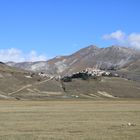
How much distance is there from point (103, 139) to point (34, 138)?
5.37m

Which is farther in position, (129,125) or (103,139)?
(129,125)

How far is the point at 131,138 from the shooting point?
3734cm

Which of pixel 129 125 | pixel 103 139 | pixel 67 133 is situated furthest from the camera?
pixel 129 125

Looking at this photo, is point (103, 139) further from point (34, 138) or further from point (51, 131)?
point (51, 131)

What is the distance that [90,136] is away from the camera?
3884 cm

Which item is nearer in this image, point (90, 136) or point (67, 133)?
point (90, 136)

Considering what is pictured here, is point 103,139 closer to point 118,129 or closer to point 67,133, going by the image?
point 67,133

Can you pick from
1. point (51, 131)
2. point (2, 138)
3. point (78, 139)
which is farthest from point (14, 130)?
point (78, 139)

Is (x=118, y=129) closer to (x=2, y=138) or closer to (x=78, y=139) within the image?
(x=78, y=139)

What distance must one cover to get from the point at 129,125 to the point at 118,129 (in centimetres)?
443

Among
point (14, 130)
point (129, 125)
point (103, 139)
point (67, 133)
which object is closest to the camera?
point (103, 139)

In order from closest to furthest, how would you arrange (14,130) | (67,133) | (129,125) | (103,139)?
(103,139), (67,133), (14,130), (129,125)

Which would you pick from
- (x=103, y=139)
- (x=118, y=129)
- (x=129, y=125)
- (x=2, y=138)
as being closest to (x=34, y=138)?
(x=2, y=138)

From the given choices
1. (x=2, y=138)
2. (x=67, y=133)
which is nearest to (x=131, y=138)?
(x=67, y=133)
